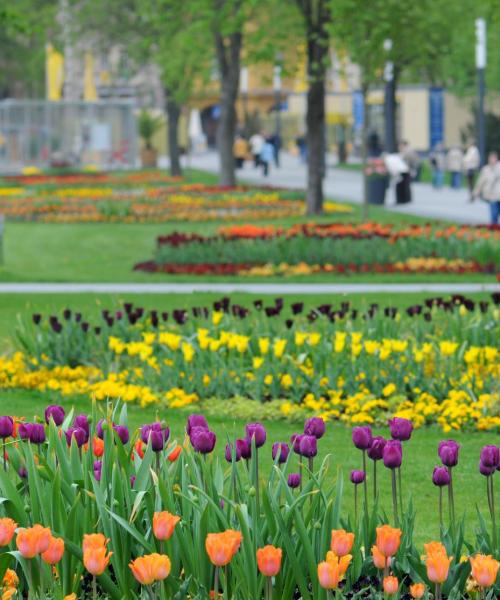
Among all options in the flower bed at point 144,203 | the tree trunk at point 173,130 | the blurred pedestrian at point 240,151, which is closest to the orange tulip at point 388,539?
the flower bed at point 144,203

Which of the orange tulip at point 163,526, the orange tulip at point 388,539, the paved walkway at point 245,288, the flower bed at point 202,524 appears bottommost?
the paved walkway at point 245,288

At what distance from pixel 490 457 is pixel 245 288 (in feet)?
50.5

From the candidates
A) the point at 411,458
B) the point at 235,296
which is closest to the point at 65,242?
the point at 235,296

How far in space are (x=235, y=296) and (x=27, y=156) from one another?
4518 centimetres

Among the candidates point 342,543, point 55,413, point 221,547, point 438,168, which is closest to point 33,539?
point 221,547

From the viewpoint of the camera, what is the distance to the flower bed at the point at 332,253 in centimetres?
2300

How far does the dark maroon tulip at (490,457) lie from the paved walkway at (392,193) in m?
29.8

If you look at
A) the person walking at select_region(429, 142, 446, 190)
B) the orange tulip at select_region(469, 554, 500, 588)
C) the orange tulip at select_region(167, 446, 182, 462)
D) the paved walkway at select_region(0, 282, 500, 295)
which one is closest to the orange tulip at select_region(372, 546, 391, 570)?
the orange tulip at select_region(469, 554, 500, 588)

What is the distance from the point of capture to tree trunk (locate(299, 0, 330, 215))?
32.3 meters

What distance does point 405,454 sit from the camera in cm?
977

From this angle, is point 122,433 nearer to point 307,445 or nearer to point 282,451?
point 282,451

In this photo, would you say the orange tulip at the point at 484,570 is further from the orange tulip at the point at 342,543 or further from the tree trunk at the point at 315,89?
the tree trunk at the point at 315,89

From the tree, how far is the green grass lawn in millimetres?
19545

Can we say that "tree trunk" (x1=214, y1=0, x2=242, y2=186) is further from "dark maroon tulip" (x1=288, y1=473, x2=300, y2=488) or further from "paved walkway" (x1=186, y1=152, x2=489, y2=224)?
"dark maroon tulip" (x1=288, y1=473, x2=300, y2=488)
